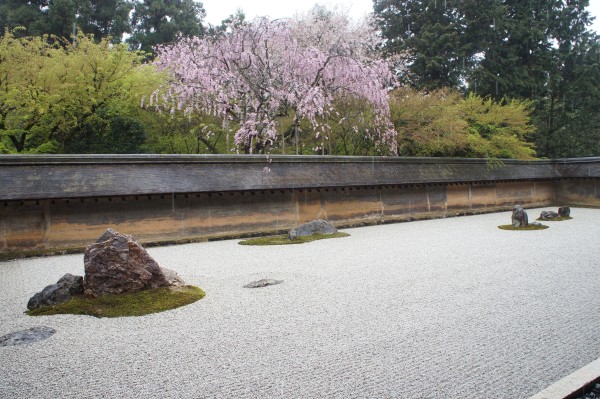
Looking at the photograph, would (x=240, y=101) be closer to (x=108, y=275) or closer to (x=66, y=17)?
(x=108, y=275)

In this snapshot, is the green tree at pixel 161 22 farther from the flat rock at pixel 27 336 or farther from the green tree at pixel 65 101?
the flat rock at pixel 27 336

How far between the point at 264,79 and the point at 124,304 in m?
9.46

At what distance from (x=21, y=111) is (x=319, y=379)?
1207cm

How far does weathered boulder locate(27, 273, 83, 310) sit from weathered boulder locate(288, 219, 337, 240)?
205 inches

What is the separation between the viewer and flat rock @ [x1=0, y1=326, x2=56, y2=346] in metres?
3.61

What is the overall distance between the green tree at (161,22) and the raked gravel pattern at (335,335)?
89.7 feet

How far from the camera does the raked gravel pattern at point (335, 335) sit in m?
2.78

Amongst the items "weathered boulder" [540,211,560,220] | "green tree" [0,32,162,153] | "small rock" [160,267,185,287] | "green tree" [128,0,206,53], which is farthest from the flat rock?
"green tree" [128,0,206,53]

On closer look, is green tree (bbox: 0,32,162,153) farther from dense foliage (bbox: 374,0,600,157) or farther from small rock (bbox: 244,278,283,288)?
dense foliage (bbox: 374,0,600,157)

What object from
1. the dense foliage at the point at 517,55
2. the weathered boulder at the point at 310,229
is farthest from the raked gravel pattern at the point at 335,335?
the dense foliage at the point at 517,55

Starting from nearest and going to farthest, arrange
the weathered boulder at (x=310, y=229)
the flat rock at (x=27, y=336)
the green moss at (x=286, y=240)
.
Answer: the flat rock at (x=27, y=336) < the green moss at (x=286, y=240) < the weathered boulder at (x=310, y=229)

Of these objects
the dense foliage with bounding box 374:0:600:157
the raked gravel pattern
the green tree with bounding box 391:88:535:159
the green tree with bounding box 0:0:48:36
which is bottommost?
the raked gravel pattern

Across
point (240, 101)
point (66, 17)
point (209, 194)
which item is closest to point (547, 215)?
point (209, 194)

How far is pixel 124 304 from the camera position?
177 inches
